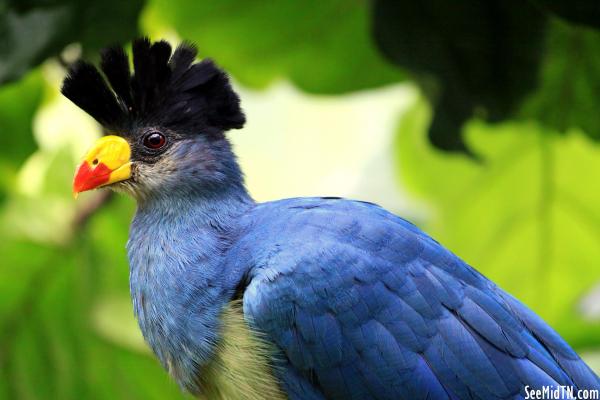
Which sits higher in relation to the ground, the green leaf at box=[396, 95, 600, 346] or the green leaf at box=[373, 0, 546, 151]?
the green leaf at box=[373, 0, 546, 151]

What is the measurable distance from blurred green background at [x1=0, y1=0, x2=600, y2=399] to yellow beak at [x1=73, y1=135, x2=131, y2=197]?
272 mm

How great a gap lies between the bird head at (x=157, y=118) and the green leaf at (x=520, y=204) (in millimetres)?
1126

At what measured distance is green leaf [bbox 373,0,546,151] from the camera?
2336 millimetres

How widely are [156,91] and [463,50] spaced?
0.80 m

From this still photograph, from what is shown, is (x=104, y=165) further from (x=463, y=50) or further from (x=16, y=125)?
(x=463, y=50)

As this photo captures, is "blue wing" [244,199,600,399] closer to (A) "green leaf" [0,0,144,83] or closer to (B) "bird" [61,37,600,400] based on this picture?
(B) "bird" [61,37,600,400]

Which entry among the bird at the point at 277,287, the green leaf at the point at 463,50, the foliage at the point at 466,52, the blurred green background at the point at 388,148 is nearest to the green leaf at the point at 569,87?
the blurred green background at the point at 388,148

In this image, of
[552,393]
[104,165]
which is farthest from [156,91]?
[552,393]

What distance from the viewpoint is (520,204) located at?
3.25 meters

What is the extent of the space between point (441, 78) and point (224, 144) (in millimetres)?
608

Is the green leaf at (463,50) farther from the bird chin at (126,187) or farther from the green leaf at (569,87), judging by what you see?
the bird chin at (126,187)

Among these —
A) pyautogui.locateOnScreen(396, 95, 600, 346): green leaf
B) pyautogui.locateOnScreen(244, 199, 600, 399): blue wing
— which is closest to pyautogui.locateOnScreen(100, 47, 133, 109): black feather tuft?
pyautogui.locateOnScreen(244, 199, 600, 399): blue wing

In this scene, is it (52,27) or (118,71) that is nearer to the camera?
(118,71)

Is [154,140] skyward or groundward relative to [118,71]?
groundward
